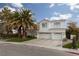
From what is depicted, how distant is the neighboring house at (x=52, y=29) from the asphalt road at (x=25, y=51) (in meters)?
0.95

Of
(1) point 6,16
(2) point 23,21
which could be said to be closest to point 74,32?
(2) point 23,21

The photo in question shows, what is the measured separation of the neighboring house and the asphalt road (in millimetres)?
945

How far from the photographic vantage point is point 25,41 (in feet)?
45.6

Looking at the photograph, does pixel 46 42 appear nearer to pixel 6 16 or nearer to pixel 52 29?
pixel 52 29

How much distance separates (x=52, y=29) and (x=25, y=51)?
239 centimetres

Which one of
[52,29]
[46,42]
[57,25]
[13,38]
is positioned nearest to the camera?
[13,38]

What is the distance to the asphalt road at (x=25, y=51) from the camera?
42.9ft

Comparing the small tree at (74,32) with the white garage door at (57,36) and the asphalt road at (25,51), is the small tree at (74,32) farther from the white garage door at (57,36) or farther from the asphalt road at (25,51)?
the asphalt road at (25,51)

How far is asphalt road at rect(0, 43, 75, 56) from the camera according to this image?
13.1 m

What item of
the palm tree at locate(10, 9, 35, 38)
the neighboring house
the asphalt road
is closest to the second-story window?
the neighboring house

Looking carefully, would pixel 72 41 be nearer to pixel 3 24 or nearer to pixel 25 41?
pixel 25 41

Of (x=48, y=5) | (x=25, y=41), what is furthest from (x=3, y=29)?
(x=48, y=5)

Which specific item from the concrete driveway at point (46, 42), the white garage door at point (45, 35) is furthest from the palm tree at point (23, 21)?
the white garage door at point (45, 35)

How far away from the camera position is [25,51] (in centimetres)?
1335
